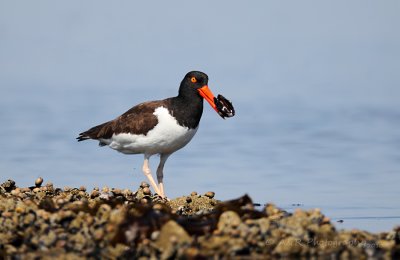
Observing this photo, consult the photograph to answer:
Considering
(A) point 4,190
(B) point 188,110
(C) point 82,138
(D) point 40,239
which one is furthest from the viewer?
(C) point 82,138

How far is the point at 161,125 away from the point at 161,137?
17cm

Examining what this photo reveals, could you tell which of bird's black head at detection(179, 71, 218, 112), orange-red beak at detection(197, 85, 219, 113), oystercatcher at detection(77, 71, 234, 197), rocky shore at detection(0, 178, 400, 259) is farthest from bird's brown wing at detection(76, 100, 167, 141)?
rocky shore at detection(0, 178, 400, 259)

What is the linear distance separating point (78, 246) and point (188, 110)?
214 inches

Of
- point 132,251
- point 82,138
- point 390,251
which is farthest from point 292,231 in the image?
point 82,138

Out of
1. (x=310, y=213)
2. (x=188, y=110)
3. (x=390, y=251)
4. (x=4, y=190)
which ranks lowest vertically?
(x=390, y=251)

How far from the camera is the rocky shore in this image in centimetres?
520

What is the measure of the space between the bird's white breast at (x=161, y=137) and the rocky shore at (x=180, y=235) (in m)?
4.15

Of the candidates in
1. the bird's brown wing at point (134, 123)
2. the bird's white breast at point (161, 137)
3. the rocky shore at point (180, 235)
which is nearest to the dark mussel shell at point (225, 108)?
the bird's white breast at point (161, 137)

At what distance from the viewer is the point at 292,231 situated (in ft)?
18.2

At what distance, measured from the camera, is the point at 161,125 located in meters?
10.6

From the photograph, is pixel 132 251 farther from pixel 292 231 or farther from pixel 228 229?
pixel 292 231

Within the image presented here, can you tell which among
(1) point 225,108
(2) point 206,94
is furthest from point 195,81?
(1) point 225,108

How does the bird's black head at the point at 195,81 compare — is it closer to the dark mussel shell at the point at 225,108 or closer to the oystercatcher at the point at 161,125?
the oystercatcher at the point at 161,125

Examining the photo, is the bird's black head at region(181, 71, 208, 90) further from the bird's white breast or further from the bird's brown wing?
the bird's white breast
